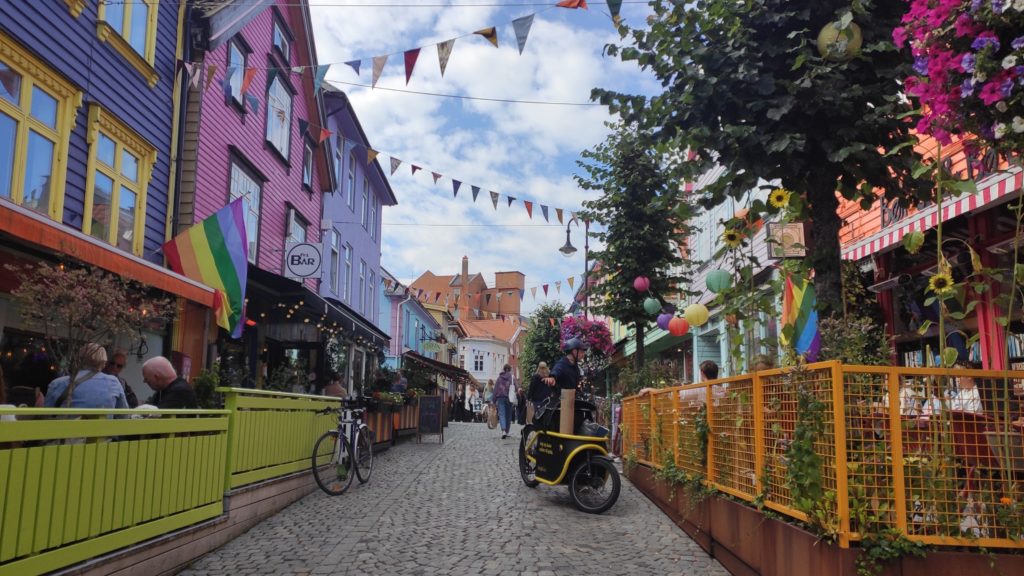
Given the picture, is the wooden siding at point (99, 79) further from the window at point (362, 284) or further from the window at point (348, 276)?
the window at point (362, 284)

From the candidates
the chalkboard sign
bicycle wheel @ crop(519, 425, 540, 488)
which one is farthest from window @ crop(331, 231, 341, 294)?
bicycle wheel @ crop(519, 425, 540, 488)

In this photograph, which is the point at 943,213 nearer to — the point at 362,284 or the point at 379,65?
the point at 379,65

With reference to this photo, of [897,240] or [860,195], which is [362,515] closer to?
[860,195]

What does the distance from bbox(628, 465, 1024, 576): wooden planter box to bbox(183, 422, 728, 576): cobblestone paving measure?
200 millimetres

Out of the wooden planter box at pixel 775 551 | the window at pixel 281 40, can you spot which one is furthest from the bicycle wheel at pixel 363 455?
the window at pixel 281 40

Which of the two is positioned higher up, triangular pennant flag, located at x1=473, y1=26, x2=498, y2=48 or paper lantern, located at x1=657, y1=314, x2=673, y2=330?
triangular pennant flag, located at x1=473, y1=26, x2=498, y2=48

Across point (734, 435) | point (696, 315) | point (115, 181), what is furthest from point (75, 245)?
point (696, 315)

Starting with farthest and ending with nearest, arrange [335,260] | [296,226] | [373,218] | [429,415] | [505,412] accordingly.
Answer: [373,218] → [335,260] → [505,412] → [429,415] → [296,226]

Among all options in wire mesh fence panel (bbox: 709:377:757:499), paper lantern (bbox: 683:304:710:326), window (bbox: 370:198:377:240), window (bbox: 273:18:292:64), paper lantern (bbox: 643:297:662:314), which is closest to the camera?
wire mesh fence panel (bbox: 709:377:757:499)

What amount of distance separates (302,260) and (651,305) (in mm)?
7109

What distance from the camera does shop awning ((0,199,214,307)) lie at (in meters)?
6.43

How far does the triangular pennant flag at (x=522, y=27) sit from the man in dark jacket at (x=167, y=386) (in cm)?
537

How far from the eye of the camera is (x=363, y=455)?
1031 centimetres

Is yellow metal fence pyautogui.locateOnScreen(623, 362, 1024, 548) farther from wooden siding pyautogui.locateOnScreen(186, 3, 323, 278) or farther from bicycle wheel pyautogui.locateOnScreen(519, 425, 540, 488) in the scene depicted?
wooden siding pyautogui.locateOnScreen(186, 3, 323, 278)
